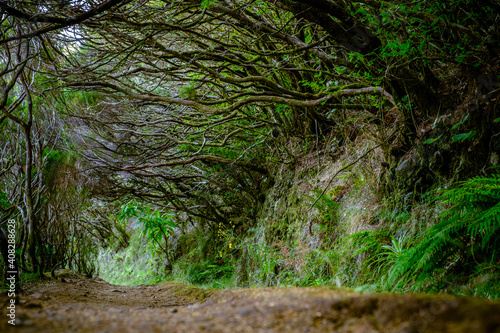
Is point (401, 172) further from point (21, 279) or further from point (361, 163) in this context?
point (21, 279)

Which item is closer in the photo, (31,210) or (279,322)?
(279,322)

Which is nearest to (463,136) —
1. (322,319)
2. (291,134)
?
(322,319)

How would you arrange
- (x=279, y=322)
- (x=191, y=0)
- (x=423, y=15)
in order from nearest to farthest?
(x=279, y=322)
(x=423, y=15)
(x=191, y=0)

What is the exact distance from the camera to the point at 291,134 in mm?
6324

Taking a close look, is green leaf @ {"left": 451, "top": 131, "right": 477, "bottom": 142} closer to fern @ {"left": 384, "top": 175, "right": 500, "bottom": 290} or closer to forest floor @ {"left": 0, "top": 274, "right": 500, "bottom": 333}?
fern @ {"left": 384, "top": 175, "right": 500, "bottom": 290}

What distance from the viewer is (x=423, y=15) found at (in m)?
2.98

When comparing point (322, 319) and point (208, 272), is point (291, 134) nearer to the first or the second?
point (208, 272)

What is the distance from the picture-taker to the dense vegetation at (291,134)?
115 inches

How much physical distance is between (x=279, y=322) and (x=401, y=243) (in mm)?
2370

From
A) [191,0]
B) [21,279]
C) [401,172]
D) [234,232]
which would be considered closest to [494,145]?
[401,172]

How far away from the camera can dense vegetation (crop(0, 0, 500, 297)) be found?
→ 2.92 metres

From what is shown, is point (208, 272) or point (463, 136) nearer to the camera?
point (463, 136)

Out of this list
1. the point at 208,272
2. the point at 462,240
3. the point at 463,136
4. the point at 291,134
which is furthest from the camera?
the point at 208,272

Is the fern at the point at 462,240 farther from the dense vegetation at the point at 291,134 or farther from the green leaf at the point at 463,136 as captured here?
the green leaf at the point at 463,136
